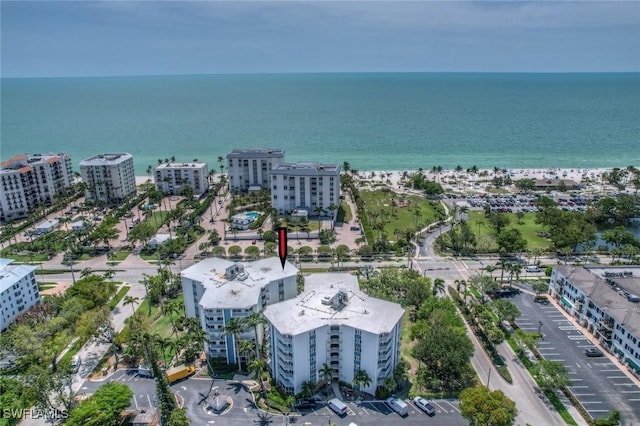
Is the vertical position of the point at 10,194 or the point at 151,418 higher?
the point at 10,194

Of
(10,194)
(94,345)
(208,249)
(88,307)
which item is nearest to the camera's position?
(94,345)

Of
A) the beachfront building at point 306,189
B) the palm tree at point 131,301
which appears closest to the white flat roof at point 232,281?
the palm tree at point 131,301

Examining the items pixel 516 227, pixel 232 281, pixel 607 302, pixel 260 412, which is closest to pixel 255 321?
pixel 260 412

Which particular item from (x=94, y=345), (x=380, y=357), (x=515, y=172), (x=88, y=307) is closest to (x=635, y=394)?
(x=380, y=357)

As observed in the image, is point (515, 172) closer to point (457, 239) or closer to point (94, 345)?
point (457, 239)

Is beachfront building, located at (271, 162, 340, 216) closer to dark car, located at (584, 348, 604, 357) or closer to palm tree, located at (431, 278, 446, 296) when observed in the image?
palm tree, located at (431, 278, 446, 296)

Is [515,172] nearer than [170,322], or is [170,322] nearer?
[170,322]
